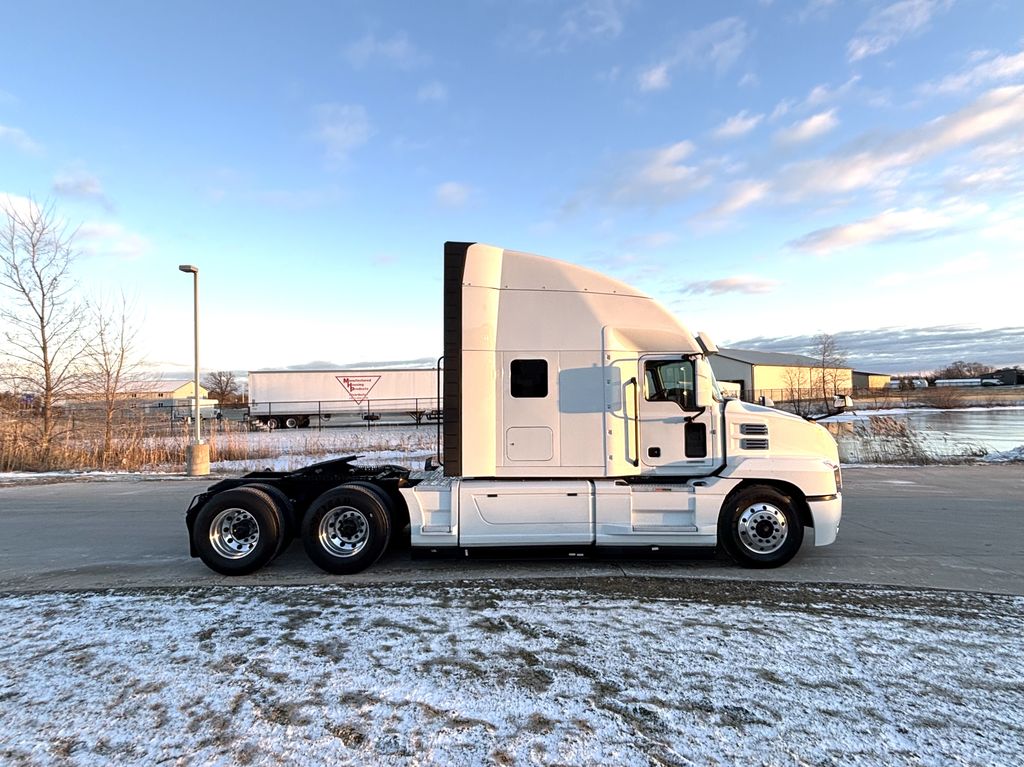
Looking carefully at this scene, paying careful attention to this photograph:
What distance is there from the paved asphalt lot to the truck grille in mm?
1454

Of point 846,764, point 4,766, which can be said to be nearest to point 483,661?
point 846,764

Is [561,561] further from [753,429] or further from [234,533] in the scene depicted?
[234,533]

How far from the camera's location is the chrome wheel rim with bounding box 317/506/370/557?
19.5 ft

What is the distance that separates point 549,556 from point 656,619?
180cm

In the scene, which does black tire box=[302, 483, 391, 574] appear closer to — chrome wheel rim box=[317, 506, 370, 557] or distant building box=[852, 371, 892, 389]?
chrome wheel rim box=[317, 506, 370, 557]

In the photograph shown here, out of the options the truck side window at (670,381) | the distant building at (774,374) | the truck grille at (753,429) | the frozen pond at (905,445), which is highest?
the distant building at (774,374)

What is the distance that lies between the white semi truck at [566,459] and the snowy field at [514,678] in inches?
34.1

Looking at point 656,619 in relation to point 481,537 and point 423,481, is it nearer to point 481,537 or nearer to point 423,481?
point 481,537

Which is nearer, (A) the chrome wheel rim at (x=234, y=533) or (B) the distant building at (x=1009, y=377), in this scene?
(A) the chrome wheel rim at (x=234, y=533)

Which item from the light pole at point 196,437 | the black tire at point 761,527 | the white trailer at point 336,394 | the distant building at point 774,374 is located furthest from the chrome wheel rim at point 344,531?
the distant building at point 774,374

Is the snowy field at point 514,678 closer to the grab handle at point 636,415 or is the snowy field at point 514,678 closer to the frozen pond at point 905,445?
the grab handle at point 636,415

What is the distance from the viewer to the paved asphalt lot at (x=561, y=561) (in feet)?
18.5

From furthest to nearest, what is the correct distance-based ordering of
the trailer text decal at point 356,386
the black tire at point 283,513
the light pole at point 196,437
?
the trailer text decal at point 356,386
the light pole at point 196,437
the black tire at point 283,513

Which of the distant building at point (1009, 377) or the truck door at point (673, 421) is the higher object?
the distant building at point (1009, 377)
